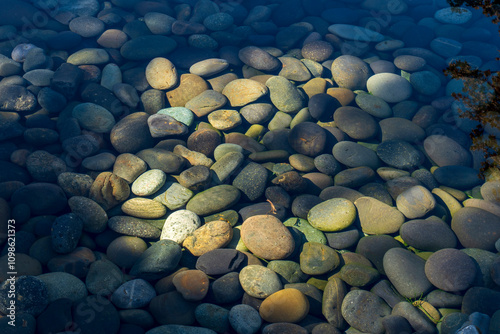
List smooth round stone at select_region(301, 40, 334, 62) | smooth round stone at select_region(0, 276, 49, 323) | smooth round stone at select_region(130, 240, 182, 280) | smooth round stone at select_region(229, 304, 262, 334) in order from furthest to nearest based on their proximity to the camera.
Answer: smooth round stone at select_region(301, 40, 334, 62)
smooth round stone at select_region(130, 240, 182, 280)
smooth round stone at select_region(229, 304, 262, 334)
smooth round stone at select_region(0, 276, 49, 323)

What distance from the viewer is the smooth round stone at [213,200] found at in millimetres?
2633

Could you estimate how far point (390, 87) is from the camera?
377 cm

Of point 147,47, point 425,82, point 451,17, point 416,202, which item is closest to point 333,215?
point 416,202

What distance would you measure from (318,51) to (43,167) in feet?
10.7

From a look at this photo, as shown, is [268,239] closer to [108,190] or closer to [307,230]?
[307,230]

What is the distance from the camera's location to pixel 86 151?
114 inches

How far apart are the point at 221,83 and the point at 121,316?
2.58 metres

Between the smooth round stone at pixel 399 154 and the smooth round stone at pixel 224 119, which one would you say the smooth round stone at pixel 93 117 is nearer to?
the smooth round stone at pixel 224 119

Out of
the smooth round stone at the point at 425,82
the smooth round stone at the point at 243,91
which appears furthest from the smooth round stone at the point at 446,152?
the smooth round stone at the point at 243,91

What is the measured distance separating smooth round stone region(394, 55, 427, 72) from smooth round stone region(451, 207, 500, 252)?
2017 mm

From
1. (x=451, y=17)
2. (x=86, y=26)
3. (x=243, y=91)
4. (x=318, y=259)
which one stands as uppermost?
(x=451, y=17)

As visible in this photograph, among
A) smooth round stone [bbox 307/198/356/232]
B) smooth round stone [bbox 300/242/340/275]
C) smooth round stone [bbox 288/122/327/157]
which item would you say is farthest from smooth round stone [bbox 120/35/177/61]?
smooth round stone [bbox 300/242/340/275]

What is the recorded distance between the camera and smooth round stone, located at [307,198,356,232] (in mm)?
2576

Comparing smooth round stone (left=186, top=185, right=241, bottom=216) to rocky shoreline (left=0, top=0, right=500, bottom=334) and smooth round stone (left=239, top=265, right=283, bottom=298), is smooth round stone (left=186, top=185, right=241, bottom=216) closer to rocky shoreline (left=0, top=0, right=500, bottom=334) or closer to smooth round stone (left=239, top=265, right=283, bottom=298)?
rocky shoreline (left=0, top=0, right=500, bottom=334)
